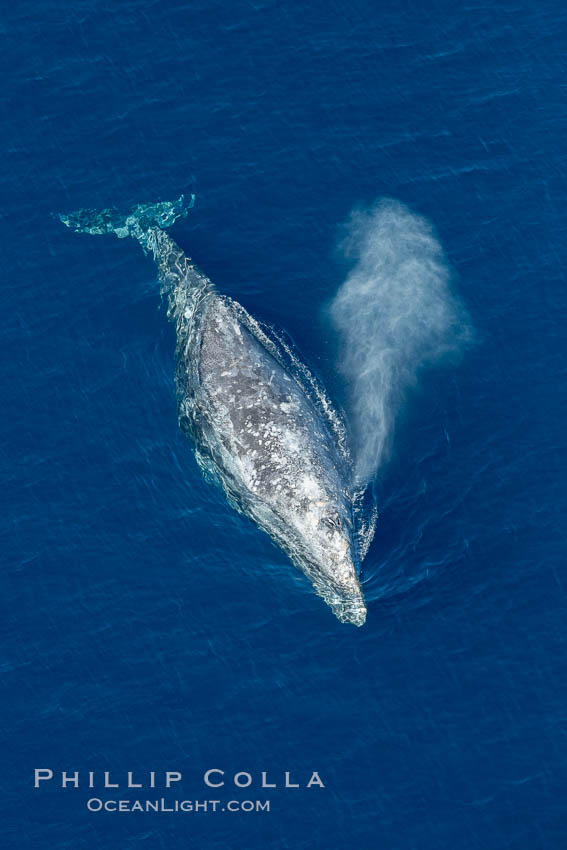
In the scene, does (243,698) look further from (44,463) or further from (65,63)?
(65,63)

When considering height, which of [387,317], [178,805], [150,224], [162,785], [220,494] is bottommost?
[178,805]

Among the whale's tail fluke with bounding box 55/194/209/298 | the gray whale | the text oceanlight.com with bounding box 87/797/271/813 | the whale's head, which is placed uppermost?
the whale's tail fluke with bounding box 55/194/209/298

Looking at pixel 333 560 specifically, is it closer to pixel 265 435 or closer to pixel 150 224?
pixel 265 435

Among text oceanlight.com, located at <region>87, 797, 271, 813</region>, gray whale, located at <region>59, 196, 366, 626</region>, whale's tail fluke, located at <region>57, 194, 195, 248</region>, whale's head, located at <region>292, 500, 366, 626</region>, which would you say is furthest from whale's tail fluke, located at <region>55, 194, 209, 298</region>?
text oceanlight.com, located at <region>87, 797, 271, 813</region>

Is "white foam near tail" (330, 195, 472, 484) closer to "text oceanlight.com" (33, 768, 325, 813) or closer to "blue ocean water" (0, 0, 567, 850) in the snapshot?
"blue ocean water" (0, 0, 567, 850)

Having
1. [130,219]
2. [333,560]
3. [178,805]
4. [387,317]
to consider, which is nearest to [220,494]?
[333,560]
